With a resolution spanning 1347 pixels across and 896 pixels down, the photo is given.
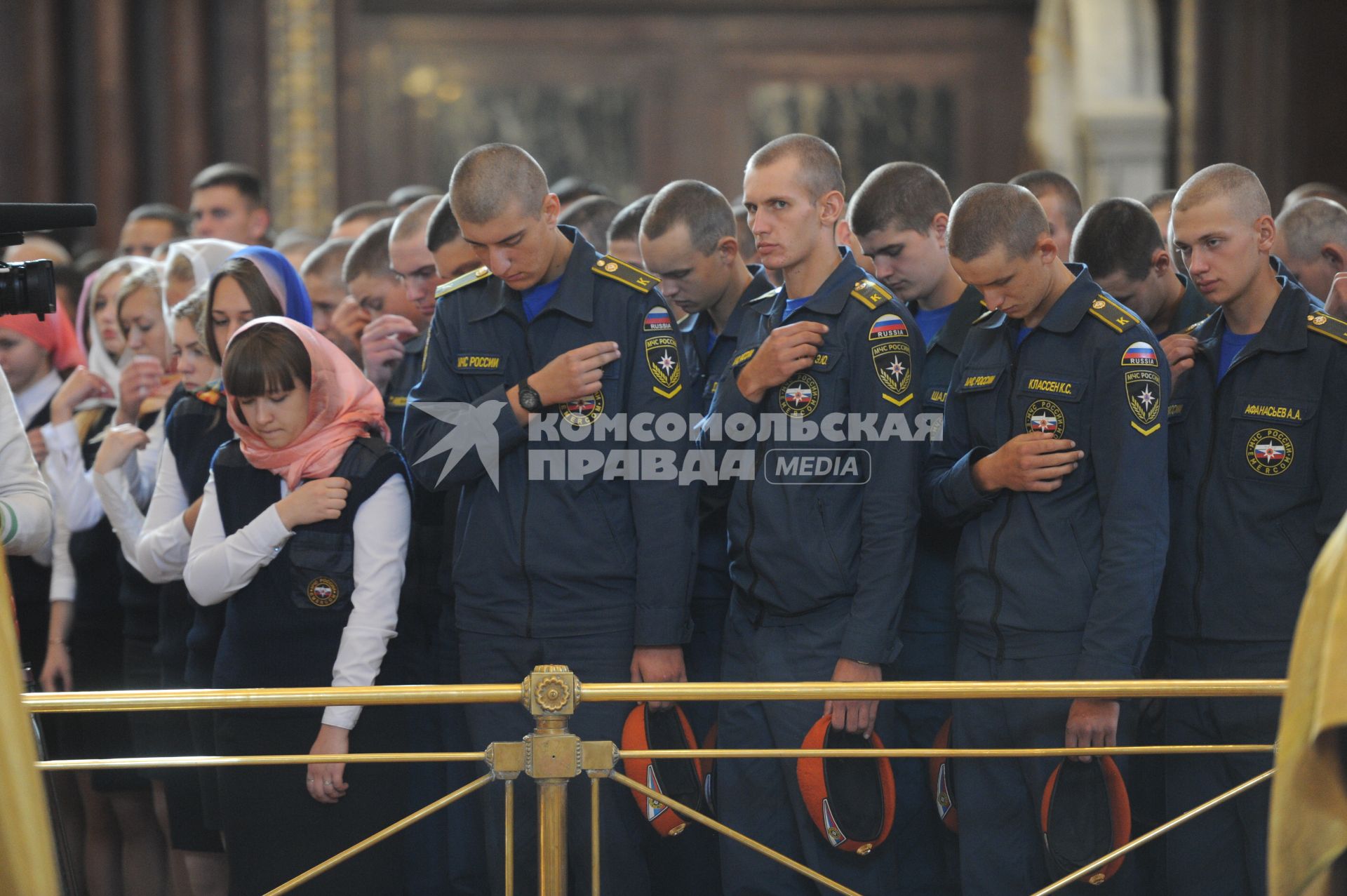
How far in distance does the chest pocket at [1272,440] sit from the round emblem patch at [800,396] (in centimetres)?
81

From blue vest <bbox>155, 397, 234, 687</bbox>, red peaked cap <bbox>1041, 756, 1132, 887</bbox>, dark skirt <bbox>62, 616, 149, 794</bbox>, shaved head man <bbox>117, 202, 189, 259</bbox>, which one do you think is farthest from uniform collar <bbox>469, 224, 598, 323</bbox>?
shaved head man <bbox>117, 202, 189, 259</bbox>

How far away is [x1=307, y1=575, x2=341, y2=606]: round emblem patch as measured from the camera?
2.88m

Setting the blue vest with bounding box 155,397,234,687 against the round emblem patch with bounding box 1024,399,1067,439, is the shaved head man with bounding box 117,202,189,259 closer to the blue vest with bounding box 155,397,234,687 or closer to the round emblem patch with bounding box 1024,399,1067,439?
the blue vest with bounding box 155,397,234,687

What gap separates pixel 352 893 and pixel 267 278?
139 cm

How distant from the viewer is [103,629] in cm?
373

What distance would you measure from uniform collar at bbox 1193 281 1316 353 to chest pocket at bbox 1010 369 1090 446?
1.19 ft

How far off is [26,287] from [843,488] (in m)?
1.54

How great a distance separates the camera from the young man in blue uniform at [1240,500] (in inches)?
109

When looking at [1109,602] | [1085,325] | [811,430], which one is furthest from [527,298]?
[1109,602]

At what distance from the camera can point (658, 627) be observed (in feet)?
9.48

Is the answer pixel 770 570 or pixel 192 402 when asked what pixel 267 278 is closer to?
pixel 192 402

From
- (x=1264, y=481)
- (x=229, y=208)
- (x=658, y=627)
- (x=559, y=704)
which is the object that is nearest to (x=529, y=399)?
(x=658, y=627)

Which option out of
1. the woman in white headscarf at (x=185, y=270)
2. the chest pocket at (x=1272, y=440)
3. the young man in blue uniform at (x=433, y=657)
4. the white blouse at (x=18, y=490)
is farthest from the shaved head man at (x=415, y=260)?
the chest pocket at (x=1272, y=440)

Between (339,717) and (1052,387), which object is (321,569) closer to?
(339,717)
